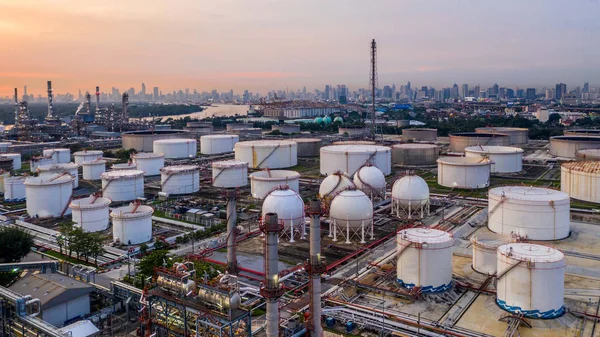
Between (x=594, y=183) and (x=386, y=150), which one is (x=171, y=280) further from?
(x=386, y=150)

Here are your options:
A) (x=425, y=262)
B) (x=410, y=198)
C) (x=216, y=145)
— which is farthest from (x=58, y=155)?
(x=425, y=262)

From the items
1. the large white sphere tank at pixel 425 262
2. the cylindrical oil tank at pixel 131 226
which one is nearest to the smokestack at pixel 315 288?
the large white sphere tank at pixel 425 262

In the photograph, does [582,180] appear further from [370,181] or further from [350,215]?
[350,215]

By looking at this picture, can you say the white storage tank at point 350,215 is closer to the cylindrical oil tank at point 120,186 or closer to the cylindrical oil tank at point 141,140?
the cylindrical oil tank at point 120,186

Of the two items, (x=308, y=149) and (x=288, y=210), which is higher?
(x=308, y=149)

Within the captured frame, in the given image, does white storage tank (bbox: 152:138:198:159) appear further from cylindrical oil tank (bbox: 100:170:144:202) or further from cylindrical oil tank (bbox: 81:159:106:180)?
cylindrical oil tank (bbox: 100:170:144:202)

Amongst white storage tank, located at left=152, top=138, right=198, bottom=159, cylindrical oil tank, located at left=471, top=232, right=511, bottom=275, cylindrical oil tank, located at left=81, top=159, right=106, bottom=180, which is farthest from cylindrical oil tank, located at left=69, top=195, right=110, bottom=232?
white storage tank, located at left=152, top=138, right=198, bottom=159
